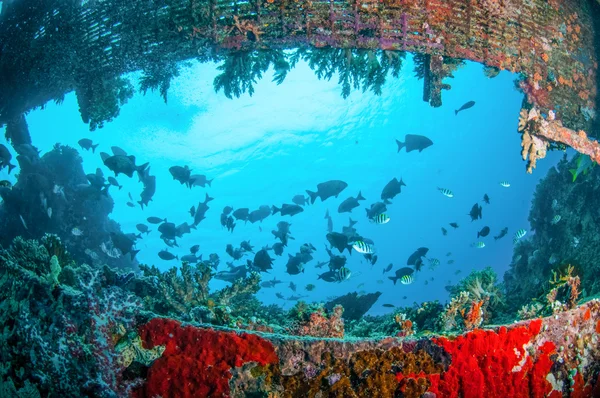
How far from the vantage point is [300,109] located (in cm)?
4866

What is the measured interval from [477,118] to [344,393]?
72.9 m

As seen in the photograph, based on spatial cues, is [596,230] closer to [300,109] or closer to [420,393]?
[420,393]

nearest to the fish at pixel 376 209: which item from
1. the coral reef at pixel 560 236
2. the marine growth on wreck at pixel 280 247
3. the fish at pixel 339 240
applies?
the marine growth on wreck at pixel 280 247

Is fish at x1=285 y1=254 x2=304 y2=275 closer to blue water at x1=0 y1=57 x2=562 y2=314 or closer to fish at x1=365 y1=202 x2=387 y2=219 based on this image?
fish at x1=365 y1=202 x2=387 y2=219

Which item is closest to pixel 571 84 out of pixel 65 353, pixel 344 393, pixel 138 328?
pixel 344 393

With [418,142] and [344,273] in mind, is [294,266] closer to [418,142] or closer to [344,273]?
[344,273]

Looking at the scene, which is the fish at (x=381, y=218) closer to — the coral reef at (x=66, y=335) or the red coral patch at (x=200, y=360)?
the red coral patch at (x=200, y=360)

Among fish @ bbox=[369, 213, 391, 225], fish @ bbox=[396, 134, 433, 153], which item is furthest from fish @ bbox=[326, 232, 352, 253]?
fish @ bbox=[396, 134, 433, 153]

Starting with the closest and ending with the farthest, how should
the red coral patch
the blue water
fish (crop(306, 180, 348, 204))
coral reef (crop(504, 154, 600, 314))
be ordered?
the red coral patch
coral reef (crop(504, 154, 600, 314))
fish (crop(306, 180, 348, 204))
the blue water

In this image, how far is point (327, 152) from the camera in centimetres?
6203

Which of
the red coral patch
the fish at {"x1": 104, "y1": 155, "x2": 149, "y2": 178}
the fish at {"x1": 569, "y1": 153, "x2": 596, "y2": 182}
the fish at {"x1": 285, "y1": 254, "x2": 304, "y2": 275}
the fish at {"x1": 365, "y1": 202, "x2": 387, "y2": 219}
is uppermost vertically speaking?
the red coral patch

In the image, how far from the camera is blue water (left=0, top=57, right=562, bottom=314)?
4534cm

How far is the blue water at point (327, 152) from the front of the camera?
4534cm

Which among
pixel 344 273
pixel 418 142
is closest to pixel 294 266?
pixel 344 273
